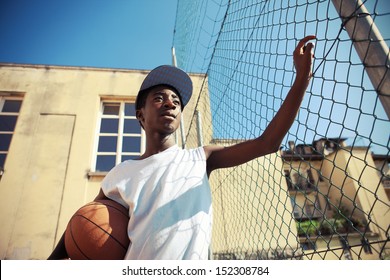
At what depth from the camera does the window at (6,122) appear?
23.0 feet

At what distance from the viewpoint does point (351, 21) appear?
0.98 metres

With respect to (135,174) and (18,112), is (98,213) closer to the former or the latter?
(135,174)

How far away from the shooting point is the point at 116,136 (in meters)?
7.28

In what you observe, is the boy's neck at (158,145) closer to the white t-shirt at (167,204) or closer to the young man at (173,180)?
the young man at (173,180)

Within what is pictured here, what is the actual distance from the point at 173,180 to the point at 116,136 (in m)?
6.26

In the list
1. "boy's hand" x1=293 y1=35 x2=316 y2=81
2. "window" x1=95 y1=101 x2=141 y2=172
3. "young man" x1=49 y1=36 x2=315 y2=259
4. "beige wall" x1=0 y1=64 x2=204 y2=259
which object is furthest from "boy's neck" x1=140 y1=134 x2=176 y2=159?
"window" x1=95 y1=101 x2=141 y2=172

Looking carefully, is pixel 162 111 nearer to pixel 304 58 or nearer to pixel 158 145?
pixel 158 145

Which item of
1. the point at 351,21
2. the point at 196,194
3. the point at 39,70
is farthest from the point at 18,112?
the point at 351,21

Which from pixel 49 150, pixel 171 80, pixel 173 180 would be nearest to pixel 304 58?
pixel 173 180

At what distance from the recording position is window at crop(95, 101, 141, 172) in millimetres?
6984

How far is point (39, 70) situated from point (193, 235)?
871cm

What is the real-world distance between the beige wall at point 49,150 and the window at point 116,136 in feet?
1.09

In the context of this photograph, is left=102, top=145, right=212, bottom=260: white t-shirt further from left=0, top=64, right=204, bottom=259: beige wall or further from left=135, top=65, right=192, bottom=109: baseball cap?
left=0, top=64, right=204, bottom=259: beige wall

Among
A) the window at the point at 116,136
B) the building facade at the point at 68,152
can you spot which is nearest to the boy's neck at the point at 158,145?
the building facade at the point at 68,152
